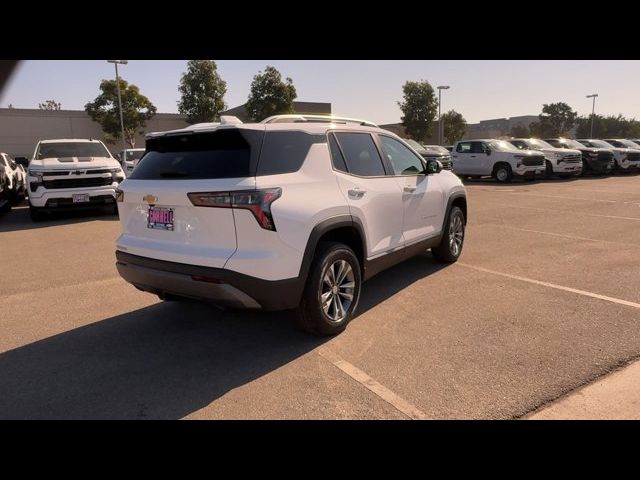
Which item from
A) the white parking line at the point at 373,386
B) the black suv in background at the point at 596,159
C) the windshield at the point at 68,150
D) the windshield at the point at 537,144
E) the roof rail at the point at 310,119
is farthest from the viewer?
the black suv in background at the point at 596,159

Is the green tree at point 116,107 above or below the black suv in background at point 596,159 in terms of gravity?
above

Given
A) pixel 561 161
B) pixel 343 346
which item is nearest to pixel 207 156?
pixel 343 346

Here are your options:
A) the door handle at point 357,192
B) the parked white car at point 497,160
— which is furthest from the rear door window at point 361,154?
the parked white car at point 497,160

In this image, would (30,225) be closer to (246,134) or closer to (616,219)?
(246,134)

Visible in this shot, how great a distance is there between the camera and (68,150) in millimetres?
11016

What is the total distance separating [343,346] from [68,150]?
1008cm

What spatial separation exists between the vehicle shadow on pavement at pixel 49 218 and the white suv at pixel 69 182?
0.31 m

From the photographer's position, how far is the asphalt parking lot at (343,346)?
292cm

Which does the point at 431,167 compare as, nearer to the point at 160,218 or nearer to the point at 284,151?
the point at 284,151

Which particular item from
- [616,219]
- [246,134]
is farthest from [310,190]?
[616,219]

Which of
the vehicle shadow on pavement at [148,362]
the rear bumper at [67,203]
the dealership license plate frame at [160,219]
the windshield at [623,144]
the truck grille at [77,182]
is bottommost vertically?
the vehicle shadow on pavement at [148,362]

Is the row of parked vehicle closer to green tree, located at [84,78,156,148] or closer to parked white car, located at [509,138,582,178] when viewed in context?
parked white car, located at [509,138,582,178]

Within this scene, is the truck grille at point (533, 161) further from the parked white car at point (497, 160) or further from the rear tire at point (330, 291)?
the rear tire at point (330, 291)
